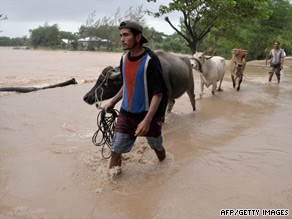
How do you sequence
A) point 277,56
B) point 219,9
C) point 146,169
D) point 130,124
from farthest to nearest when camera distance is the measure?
point 219,9
point 277,56
point 146,169
point 130,124

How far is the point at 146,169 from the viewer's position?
3.59m

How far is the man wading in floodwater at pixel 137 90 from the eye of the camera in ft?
9.08

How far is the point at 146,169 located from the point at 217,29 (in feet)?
70.3

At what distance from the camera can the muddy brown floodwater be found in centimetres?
281

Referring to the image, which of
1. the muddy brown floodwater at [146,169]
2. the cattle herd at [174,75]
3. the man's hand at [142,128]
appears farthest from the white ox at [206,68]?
the man's hand at [142,128]

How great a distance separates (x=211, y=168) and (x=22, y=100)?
575 cm

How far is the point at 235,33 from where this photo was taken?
25266 millimetres

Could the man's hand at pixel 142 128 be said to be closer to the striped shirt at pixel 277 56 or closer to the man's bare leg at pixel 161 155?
the man's bare leg at pixel 161 155

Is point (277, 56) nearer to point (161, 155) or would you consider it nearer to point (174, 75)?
point (174, 75)

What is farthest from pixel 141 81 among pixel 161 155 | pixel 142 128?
pixel 161 155

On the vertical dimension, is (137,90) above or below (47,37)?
below

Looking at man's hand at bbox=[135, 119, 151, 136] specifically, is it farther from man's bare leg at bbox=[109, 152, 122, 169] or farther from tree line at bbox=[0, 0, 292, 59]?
tree line at bbox=[0, 0, 292, 59]

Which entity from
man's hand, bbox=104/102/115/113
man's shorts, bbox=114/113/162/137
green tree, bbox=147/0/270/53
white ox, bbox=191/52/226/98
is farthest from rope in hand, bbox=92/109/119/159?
green tree, bbox=147/0/270/53

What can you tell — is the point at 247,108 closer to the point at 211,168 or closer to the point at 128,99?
the point at 211,168
